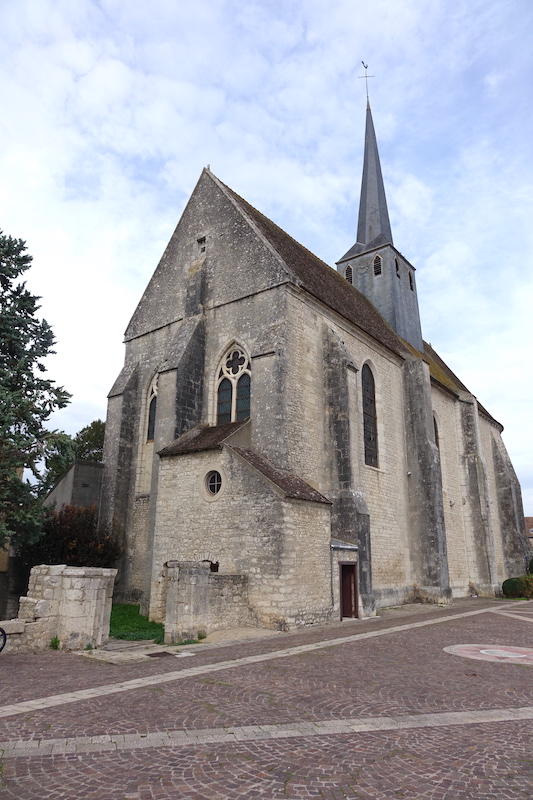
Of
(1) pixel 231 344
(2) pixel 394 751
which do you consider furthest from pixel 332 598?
(2) pixel 394 751

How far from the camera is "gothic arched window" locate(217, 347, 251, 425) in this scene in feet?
52.7

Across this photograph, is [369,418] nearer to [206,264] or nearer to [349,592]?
[349,592]

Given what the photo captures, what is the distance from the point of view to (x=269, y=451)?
14148 mm

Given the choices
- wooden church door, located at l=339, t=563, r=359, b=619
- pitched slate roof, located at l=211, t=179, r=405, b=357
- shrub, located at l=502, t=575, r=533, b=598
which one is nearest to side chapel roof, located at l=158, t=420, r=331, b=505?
wooden church door, located at l=339, t=563, r=359, b=619

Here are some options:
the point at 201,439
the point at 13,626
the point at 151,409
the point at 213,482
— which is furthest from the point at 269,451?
the point at 13,626

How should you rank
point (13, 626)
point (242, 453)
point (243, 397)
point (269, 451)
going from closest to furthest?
point (13, 626) < point (242, 453) < point (269, 451) < point (243, 397)

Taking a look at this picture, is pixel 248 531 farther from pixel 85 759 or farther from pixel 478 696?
pixel 85 759

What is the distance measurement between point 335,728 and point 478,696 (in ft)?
7.57

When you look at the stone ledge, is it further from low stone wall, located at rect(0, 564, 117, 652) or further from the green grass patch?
the green grass patch

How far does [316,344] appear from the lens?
53.3 feet

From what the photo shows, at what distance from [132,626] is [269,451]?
5431 millimetres

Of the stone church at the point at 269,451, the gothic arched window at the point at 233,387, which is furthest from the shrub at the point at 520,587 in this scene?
the gothic arched window at the point at 233,387

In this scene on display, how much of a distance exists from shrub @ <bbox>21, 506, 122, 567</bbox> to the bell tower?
606 inches

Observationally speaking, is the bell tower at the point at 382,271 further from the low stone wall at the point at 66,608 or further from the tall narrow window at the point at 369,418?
the low stone wall at the point at 66,608
